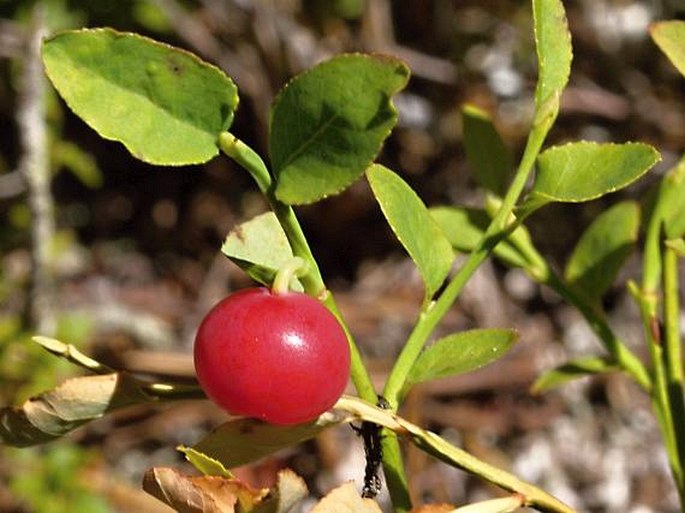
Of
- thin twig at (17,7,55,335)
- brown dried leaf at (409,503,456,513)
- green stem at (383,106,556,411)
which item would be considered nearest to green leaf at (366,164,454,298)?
green stem at (383,106,556,411)

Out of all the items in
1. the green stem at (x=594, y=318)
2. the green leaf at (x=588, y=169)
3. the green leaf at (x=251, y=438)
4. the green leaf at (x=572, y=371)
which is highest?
the green leaf at (x=588, y=169)

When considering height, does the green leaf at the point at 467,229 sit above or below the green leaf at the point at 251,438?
below

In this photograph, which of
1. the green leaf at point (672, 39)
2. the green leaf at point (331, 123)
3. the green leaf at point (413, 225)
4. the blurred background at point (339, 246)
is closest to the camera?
the green leaf at point (331, 123)

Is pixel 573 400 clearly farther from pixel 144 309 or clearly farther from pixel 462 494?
pixel 144 309

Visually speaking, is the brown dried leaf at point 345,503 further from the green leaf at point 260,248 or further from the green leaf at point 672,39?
the green leaf at point 672,39

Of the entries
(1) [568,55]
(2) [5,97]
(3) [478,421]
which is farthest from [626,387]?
(1) [568,55]

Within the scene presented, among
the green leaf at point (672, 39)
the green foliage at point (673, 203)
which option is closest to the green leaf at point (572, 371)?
the green foliage at point (673, 203)

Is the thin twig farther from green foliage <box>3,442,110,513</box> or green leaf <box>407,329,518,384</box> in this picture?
green leaf <box>407,329,518,384</box>
